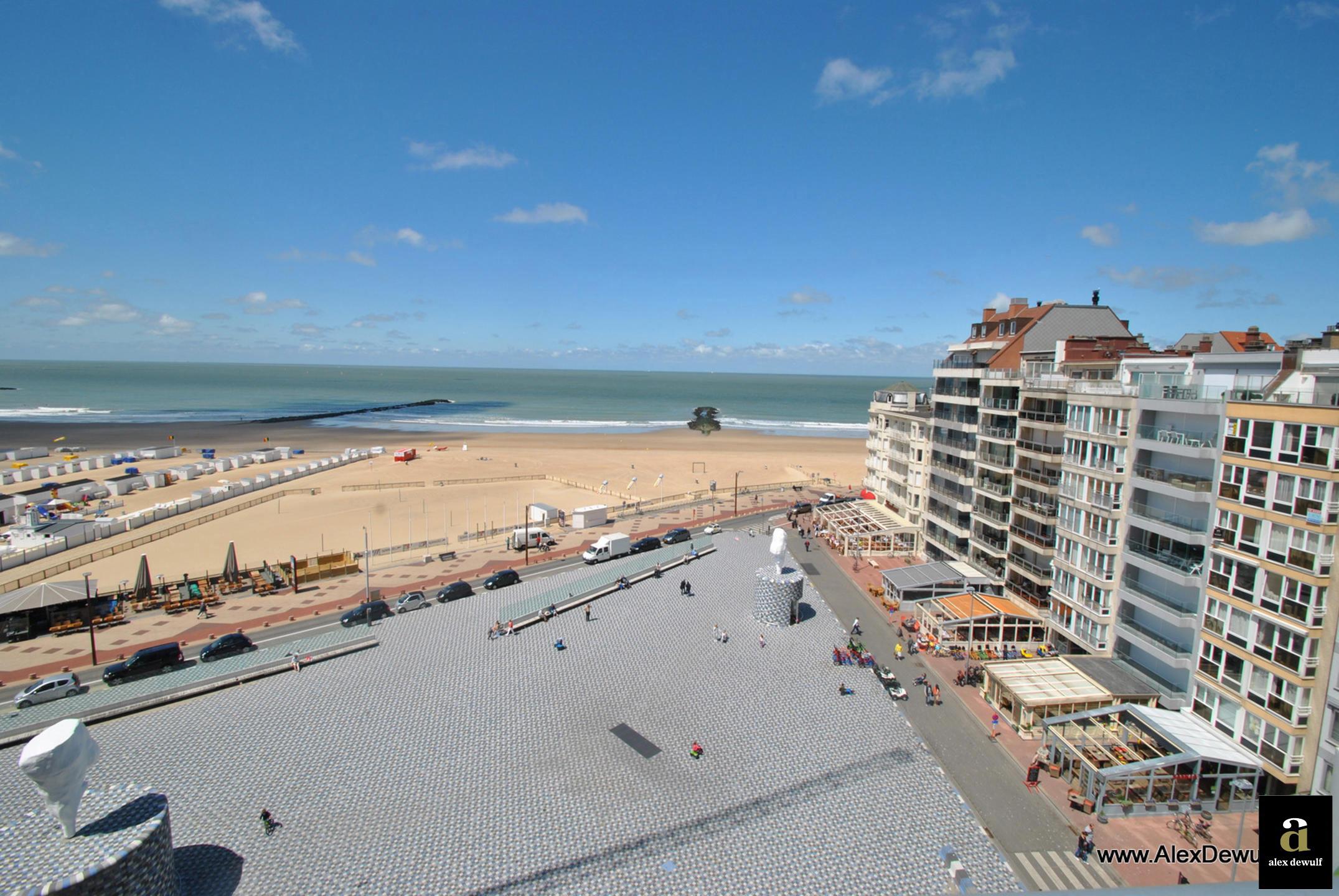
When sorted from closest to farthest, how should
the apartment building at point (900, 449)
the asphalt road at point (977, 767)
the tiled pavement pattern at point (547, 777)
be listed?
the tiled pavement pattern at point (547, 777)
the asphalt road at point (977, 767)
the apartment building at point (900, 449)

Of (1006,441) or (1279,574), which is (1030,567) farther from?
(1279,574)

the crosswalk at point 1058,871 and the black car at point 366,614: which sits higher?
the black car at point 366,614

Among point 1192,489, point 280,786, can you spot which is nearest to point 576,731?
point 280,786

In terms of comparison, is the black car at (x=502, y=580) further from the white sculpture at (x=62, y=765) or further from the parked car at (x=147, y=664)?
the white sculpture at (x=62, y=765)

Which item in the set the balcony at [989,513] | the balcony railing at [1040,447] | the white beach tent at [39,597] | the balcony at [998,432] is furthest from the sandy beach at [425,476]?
the balcony railing at [1040,447]

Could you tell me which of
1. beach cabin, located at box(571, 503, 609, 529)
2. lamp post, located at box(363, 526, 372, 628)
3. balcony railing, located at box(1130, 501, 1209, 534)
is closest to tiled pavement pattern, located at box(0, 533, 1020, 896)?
lamp post, located at box(363, 526, 372, 628)

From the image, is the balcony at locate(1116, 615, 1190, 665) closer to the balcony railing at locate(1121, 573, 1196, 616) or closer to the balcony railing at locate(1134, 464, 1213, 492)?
the balcony railing at locate(1121, 573, 1196, 616)
